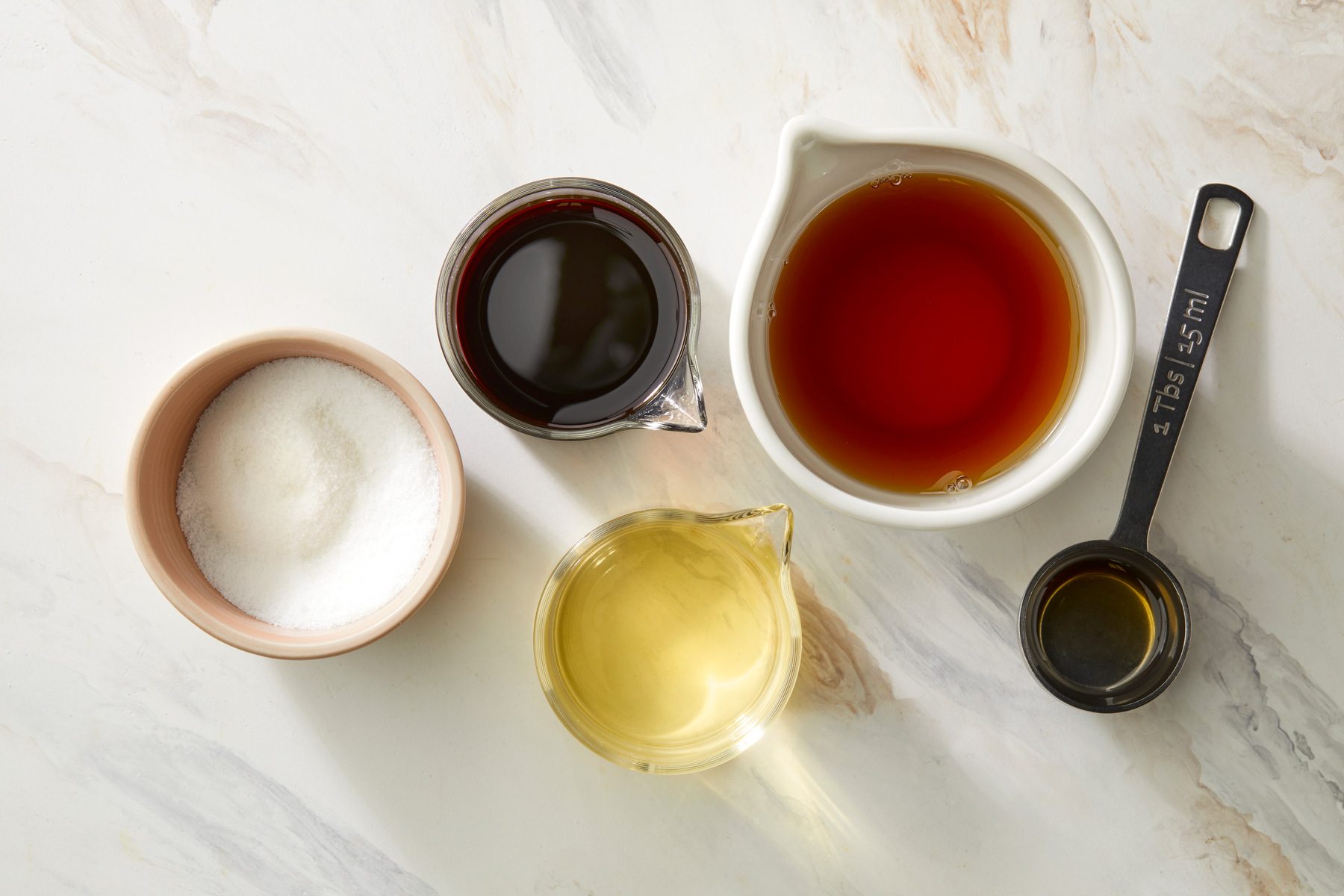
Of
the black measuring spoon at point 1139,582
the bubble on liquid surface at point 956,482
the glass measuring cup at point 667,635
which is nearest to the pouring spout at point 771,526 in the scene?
the glass measuring cup at point 667,635

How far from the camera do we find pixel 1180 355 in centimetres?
88

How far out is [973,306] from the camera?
0.82 metres

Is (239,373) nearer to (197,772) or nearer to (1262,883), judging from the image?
(197,772)

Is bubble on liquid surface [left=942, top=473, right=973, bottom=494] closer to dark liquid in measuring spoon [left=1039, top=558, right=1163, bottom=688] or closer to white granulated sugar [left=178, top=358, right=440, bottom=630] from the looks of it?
dark liquid in measuring spoon [left=1039, top=558, right=1163, bottom=688]

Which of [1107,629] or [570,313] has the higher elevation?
[570,313]

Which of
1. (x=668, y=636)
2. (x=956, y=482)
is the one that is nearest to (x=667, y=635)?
(x=668, y=636)

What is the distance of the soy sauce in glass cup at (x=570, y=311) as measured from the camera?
0.84 meters

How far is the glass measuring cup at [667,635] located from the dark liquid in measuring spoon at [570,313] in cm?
14

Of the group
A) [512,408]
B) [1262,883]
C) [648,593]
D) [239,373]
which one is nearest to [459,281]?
[512,408]

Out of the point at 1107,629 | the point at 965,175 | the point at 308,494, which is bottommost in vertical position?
the point at 1107,629

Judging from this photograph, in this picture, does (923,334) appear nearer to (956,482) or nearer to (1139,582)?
(956,482)

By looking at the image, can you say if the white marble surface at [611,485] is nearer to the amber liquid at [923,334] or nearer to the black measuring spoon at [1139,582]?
the black measuring spoon at [1139,582]

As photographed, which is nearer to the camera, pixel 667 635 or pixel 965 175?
pixel 965 175

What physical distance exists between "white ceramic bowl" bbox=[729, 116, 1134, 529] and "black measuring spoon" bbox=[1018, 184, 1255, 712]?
0.59ft
